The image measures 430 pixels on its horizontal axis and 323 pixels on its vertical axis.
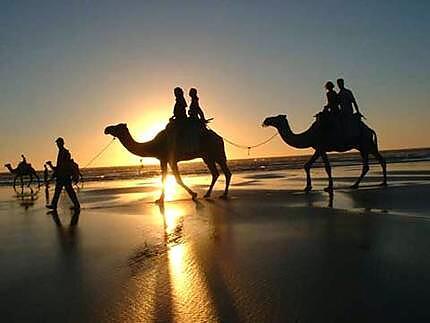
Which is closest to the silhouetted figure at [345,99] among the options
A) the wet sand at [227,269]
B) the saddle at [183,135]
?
the saddle at [183,135]

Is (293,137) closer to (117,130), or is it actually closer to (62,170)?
(117,130)

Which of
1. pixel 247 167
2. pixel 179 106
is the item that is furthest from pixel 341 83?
pixel 247 167

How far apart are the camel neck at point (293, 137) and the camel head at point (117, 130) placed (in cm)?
513

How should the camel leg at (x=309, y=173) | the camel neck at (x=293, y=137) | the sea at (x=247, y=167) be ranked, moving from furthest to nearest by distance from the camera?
the sea at (x=247, y=167) < the camel neck at (x=293, y=137) < the camel leg at (x=309, y=173)

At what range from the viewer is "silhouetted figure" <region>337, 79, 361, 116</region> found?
14359 millimetres

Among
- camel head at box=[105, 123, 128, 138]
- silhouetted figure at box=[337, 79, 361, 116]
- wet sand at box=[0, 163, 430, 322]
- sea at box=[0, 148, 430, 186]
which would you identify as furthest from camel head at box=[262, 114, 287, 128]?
Result: sea at box=[0, 148, 430, 186]

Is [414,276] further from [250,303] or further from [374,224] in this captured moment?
[374,224]

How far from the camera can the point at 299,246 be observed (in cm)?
577

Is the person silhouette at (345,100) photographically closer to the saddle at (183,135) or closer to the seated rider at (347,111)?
the seated rider at (347,111)

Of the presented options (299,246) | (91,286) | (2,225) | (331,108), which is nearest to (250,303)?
(91,286)

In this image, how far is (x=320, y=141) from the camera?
14.5m

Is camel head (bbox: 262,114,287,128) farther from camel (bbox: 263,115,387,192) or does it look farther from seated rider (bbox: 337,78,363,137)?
seated rider (bbox: 337,78,363,137)

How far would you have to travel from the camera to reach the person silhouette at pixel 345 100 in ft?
47.1

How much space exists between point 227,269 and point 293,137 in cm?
1089
